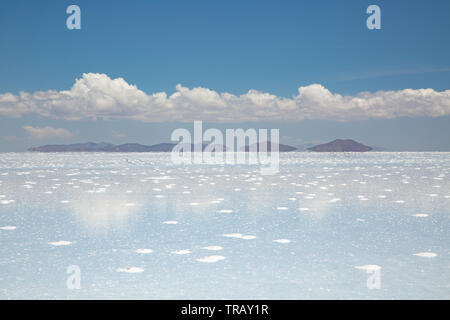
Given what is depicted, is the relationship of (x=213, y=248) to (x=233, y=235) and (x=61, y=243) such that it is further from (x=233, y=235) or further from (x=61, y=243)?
(x=61, y=243)

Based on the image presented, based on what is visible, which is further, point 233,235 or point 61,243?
point 233,235

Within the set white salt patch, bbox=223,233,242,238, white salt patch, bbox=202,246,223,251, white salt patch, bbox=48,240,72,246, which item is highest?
white salt patch, bbox=48,240,72,246

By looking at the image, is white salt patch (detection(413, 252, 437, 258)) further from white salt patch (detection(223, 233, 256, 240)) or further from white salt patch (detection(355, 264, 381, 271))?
white salt patch (detection(223, 233, 256, 240))

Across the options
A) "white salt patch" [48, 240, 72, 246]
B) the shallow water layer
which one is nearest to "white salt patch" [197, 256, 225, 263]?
the shallow water layer

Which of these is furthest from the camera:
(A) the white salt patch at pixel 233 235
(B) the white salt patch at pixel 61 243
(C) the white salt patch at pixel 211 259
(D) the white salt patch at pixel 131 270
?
(A) the white salt patch at pixel 233 235

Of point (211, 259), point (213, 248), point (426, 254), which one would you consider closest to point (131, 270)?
point (211, 259)

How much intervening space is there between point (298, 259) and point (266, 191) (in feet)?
26.2

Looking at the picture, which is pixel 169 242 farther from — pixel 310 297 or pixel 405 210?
pixel 405 210

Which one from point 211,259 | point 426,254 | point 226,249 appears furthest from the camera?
point 226,249

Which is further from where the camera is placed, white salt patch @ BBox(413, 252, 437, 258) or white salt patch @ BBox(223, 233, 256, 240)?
white salt patch @ BBox(223, 233, 256, 240)

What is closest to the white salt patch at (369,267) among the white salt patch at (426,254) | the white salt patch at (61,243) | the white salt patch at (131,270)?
the white salt patch at (426,254)

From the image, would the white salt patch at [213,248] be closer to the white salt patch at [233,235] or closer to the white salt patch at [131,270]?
the white salt patch at [233,235]

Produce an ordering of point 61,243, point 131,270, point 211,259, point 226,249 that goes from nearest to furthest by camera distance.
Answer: point 131,270
point 211,259
point 226,249
point 61,243
